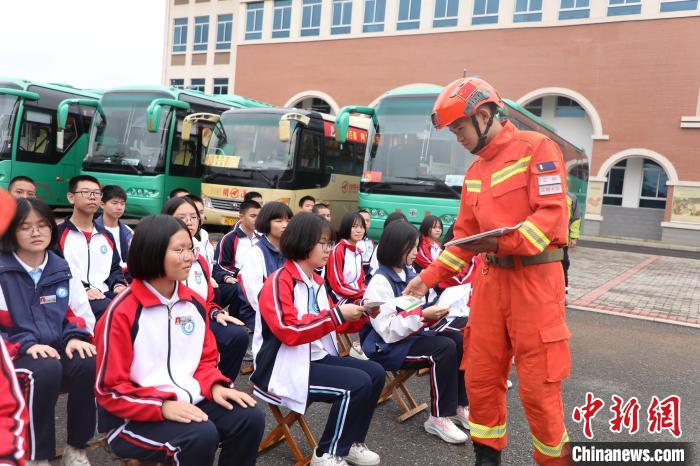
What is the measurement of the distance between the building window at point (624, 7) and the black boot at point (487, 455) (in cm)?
2702

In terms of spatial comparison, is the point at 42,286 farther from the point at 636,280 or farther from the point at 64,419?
the point at 636,280

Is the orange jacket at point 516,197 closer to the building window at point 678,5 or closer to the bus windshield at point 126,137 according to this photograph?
the bus windshield at point 126,137

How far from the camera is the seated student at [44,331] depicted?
2.69m

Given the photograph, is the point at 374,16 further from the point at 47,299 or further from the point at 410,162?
the point at 47,299

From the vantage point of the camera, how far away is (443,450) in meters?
3.56

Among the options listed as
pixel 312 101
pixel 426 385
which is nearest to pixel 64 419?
pixel 426 385

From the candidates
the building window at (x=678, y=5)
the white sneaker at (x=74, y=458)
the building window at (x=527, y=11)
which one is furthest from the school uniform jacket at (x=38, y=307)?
the building window at (x=678, y=5)

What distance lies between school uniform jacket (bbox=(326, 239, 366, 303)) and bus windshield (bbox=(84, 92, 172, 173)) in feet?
26.1

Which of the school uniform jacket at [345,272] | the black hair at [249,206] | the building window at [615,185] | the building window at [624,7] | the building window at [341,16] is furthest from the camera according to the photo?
the building window at [341,16]

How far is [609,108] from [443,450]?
25324 mm

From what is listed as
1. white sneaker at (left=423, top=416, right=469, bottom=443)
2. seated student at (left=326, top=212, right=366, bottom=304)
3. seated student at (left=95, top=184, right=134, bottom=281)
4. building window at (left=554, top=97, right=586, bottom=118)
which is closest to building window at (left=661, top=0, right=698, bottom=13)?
building window at (left=554, top=97, right=586, bottom=118)

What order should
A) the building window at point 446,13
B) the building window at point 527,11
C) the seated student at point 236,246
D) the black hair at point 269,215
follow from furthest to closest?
the building window at point 446,13 → the building window at point 527,11 → the seated student at point 236,246 → the black hair at point 269,215

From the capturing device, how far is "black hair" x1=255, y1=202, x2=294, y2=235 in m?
4.34

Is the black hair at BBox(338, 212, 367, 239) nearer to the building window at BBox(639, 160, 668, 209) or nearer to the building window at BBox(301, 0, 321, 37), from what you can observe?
the building window at BBox(639, 160, 668, 209)
